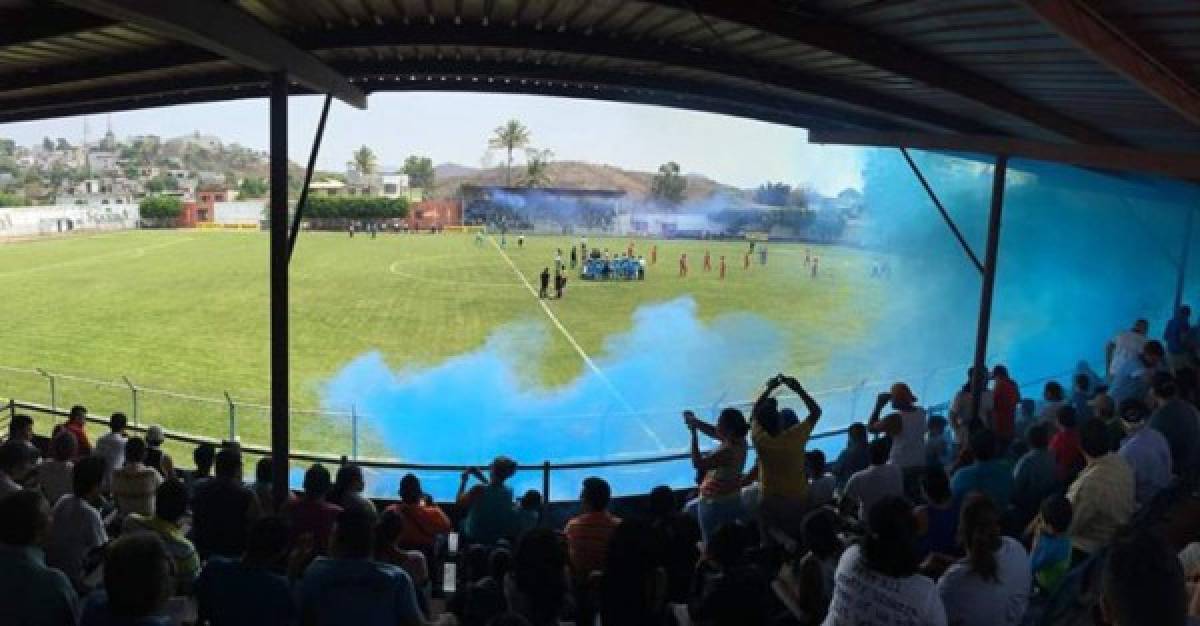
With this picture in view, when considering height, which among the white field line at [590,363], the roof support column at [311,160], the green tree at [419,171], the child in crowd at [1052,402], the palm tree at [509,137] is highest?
the palm tree at [509,137]

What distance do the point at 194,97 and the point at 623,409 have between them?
11.3 metres

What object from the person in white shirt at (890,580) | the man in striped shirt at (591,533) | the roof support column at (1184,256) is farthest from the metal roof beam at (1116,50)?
the roof support column at (1184,256)

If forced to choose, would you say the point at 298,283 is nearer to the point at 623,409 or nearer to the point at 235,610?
the point at 623,409

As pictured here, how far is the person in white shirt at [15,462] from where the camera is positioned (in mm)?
4477

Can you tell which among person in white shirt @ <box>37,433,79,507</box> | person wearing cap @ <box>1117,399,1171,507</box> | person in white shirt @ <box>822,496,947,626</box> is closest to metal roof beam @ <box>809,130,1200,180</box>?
person wearing cap @ <box>1117,399,1171,507</box>

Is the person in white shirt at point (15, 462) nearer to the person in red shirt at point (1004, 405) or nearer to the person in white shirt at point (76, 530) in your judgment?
the person in white shirt at point (76, 530)

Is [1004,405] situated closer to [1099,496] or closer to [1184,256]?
[1099,496]

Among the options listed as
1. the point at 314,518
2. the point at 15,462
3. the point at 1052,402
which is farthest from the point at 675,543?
the point at 1052,402

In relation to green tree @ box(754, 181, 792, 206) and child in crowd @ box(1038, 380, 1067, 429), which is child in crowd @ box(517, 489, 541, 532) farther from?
green tree @ box(754, 181, 792, 206)

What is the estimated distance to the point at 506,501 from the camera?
16.4 ft

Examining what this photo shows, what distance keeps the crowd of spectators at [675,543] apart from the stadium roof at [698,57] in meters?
2.19

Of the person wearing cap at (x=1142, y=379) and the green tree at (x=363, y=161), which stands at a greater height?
the green tree at (x=363, y=161)

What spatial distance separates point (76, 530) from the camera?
3998mm

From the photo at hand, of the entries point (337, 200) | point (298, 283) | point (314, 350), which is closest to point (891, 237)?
point (314, 350)
